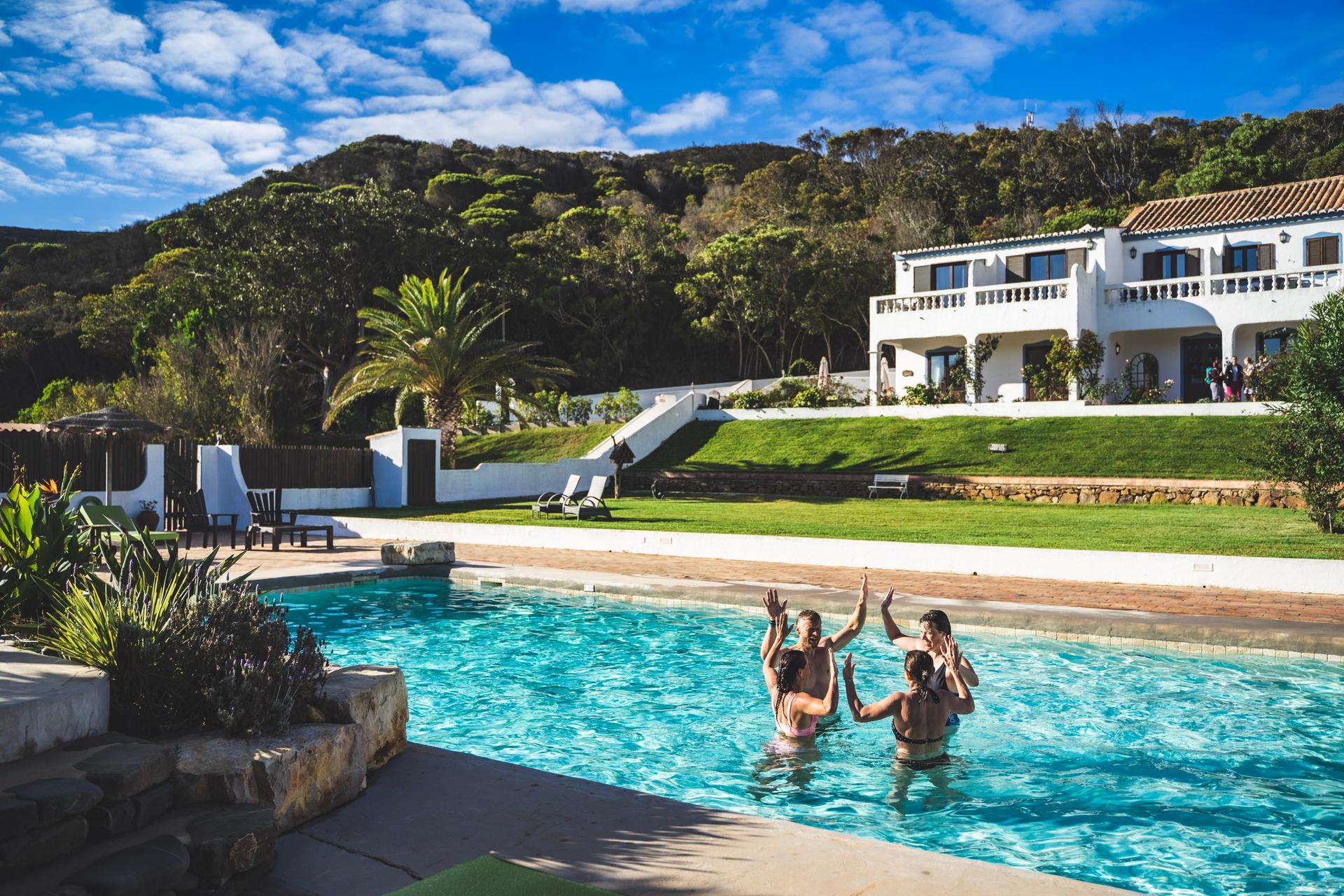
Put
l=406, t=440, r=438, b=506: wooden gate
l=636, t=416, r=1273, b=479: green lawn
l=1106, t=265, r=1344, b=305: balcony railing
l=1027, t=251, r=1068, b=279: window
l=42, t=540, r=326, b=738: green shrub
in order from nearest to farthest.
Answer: l=42, t=540, r=326, b=738: green shrub < l=636, t=416, r=1273, b=479: green lawn < l=406, t=440, r=438, b=506: wooden gate < l=1106, t=265, r=1344, b=305: balcony railing < l=1027, t=251, r=1068, b=279: window

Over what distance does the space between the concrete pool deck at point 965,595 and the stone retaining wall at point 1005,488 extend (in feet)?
39.0

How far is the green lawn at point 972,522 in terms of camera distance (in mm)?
15789

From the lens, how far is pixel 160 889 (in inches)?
144

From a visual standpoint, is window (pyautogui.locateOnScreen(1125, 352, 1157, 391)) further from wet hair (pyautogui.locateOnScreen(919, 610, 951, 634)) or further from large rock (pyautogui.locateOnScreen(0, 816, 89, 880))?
large rock (pyautogui.locateOnScreen(0, 816, 89, 880))

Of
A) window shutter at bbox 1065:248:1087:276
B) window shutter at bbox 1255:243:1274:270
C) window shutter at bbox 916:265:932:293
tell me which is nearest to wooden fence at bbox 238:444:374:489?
window shutter at bbox 916:265:932:293

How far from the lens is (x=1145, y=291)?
114ft

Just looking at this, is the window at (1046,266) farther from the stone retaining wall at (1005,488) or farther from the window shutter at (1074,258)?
the stone retaining wall at (1005,488)

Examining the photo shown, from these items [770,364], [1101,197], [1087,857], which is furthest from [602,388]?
[1087,857]

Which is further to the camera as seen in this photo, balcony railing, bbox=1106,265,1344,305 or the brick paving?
balcony railing, bbox=1106,265,1344,305

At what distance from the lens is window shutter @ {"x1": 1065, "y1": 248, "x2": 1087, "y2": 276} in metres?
36.6

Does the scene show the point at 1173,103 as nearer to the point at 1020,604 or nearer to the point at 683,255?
the point at 683,255

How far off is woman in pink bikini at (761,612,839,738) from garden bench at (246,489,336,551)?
12.5 metres

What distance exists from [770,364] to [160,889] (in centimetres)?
5019

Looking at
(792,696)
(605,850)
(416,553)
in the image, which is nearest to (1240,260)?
(416,553)
